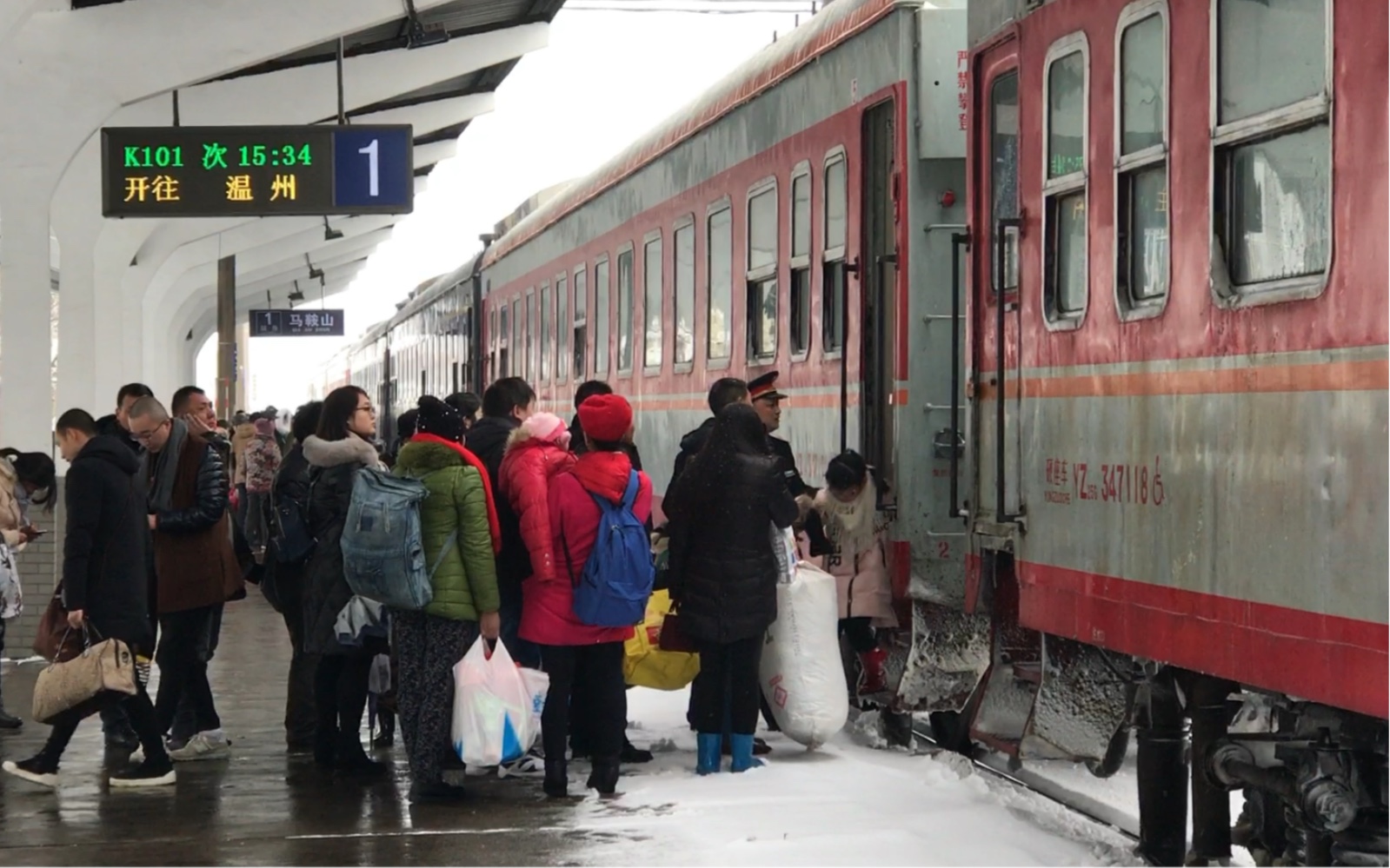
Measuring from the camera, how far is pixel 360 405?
10031mm

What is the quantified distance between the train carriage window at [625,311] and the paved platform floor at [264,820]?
5793 mm

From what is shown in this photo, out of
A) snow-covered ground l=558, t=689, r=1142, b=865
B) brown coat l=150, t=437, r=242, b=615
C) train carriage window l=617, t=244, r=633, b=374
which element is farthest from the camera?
train carriage window l=617, t=244, r=633, b=374

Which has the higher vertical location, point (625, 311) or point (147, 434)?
point (625, 311)

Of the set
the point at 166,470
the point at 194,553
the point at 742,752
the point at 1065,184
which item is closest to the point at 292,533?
the point at 194,553

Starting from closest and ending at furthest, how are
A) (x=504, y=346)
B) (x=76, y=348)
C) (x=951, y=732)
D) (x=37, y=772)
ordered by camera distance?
(x=37, y=772) → (x=951, y=732) → (x=76, y=348) → (x=504, y=346)

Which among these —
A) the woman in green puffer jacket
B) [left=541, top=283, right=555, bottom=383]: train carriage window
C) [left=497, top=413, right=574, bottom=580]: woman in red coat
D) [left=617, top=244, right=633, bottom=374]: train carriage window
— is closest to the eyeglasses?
the woman in green puffer jacket

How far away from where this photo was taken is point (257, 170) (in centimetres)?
1716

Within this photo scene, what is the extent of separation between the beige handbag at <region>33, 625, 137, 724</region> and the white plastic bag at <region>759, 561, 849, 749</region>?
113 inches

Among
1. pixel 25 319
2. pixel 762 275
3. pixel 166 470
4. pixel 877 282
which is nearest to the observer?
pixel 166 470

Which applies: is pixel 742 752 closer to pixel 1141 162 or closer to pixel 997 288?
pixel 997 288

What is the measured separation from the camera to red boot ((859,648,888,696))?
10.7m

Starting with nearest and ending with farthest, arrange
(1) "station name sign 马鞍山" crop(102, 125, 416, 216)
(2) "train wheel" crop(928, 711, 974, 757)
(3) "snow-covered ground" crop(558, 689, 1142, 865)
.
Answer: (3) "snow-covered ground" crop(558, 689, 1142, 865)
(2) "train wheel" crop(928, 711, 974, 757)
(1) "station name sign 马鞍山" crop(102, 125, 416, 216)

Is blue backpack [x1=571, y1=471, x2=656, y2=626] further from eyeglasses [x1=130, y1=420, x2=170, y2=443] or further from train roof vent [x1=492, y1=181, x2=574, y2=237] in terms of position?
train roof vent [x1=492, y1=181, x2=574, y2=237]

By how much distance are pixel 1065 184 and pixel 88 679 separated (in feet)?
15.1
